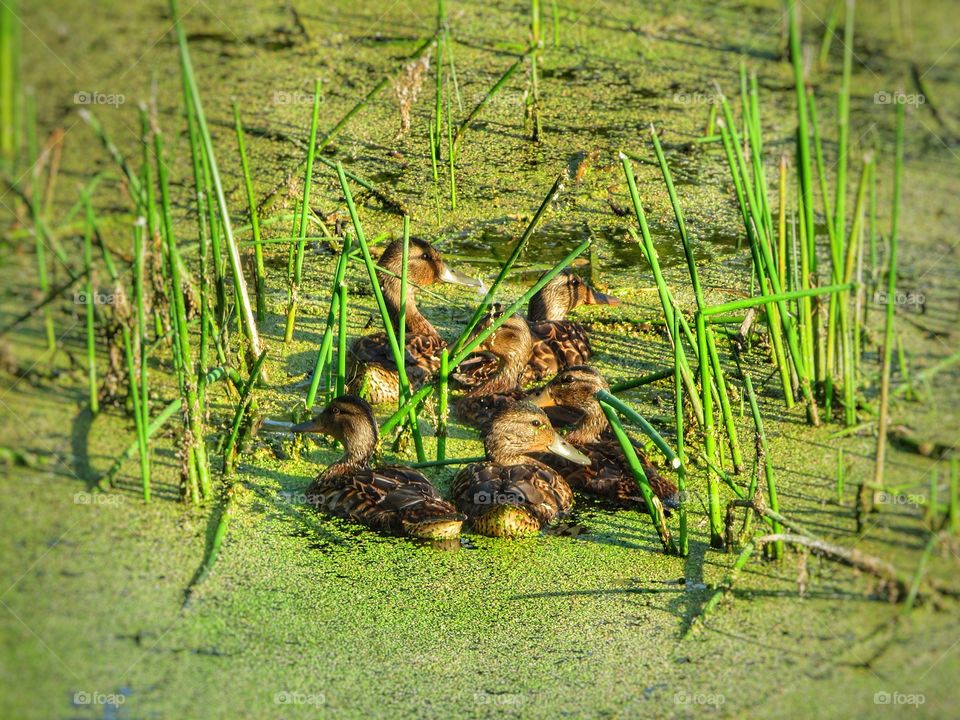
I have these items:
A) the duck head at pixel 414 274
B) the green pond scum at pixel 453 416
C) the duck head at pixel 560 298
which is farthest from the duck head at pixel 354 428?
the duck head at pixel 560 298

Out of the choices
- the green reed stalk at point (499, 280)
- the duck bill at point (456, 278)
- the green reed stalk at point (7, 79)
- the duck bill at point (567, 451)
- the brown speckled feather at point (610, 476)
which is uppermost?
the green reed stalk at point (7, 79)

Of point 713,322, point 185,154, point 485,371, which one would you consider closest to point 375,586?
point 485,371

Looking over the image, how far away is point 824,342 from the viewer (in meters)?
4.84

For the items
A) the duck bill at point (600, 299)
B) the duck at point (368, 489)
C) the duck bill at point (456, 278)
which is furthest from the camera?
the duck bill at point (600, 299)

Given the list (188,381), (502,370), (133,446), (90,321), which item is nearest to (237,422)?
(188,381)

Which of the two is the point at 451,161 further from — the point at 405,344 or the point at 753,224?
the point at 753,224

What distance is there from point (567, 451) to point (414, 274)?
1500mm

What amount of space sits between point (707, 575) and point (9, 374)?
9.07 ft

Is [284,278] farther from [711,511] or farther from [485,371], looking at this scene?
[711,511]

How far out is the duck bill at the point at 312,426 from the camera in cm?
450

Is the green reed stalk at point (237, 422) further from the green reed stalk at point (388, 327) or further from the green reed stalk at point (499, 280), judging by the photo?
the green reed stalk at point (499, 280)

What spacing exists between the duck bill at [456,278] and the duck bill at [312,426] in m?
1.49

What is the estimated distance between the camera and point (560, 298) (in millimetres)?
5855

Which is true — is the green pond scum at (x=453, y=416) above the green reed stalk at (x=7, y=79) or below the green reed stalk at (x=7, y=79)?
below
